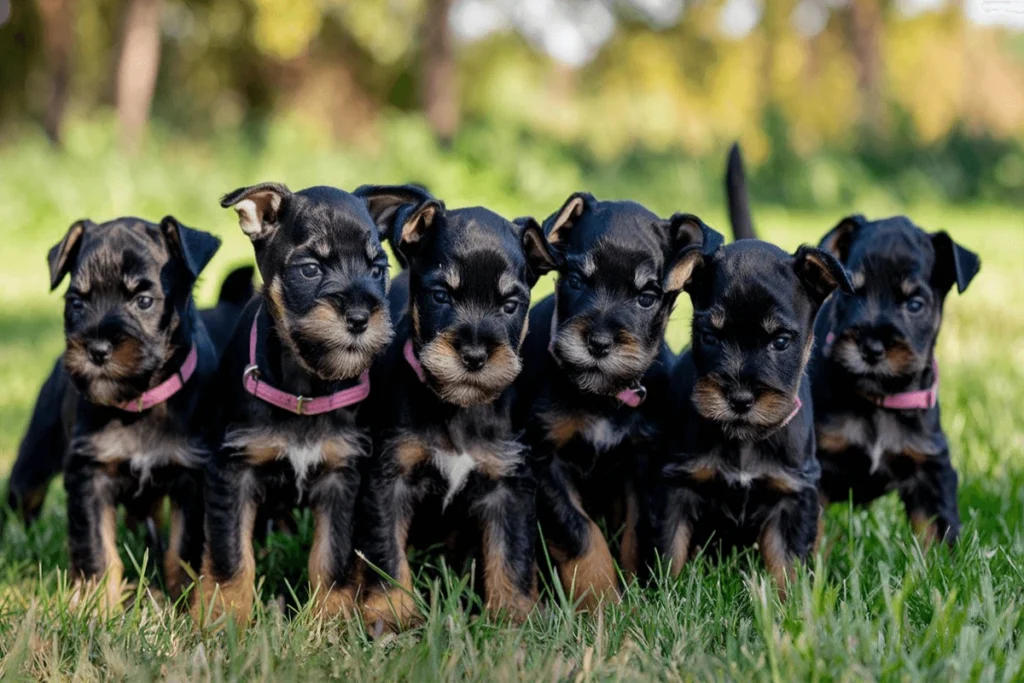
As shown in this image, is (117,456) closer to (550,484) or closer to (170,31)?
(550,484)

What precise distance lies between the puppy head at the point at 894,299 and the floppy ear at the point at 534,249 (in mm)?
1173

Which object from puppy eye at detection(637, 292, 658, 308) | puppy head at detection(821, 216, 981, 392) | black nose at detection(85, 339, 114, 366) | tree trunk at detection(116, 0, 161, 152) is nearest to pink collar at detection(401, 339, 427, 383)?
puppy eye at detection(637, 292, 658, 308)

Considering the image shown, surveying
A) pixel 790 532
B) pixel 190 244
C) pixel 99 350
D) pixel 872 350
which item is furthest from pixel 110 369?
pixel 872 350

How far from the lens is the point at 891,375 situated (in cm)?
410

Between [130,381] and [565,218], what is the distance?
161 cm

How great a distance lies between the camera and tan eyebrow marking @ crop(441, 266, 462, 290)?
3568mm

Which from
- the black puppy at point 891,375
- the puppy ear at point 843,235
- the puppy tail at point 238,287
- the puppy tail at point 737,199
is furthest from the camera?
the puppy tail at point 737,199

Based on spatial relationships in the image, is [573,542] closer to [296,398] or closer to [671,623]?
[671,623]

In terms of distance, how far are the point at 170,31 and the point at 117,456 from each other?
30964 millimetres

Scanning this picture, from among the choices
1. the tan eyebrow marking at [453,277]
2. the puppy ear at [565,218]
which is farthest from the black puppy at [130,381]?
the puppy ear at [565,218]

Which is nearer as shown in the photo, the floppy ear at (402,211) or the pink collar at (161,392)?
the floppy ear at (402,211)

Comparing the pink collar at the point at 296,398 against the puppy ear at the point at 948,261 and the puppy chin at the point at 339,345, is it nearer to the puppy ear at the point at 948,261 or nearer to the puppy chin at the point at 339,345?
the puppy chin at the point at 339,345

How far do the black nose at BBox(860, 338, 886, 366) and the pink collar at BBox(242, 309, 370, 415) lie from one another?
1849 mm

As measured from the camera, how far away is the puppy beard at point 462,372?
3414mm
